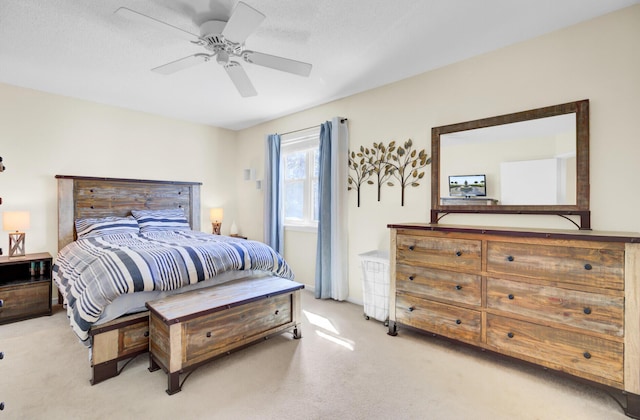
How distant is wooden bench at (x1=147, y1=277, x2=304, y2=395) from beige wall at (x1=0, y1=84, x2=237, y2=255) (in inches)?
103

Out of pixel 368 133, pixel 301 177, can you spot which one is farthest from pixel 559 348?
pixel 301 177

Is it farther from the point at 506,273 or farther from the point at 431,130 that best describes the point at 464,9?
the point at 506,273

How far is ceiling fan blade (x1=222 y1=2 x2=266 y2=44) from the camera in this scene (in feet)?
5.57

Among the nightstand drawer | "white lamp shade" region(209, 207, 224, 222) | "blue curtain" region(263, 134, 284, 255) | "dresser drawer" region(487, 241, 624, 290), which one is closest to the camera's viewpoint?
"dresser drawer" region(487, 241, 624, 290)

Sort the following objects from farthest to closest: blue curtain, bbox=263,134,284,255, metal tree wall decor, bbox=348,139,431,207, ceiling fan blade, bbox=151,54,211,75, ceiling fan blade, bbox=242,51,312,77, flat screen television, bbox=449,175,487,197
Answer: blue curtain, bbox=263,134,284,255 → metal tree wall decor, bbox=348,139,431,207 → flat screen television, bbox=449,175,487,197 → ceiling fan blade, bbox=151,54,211,75 → ceiling fan blade, bbox=242,51,312,77

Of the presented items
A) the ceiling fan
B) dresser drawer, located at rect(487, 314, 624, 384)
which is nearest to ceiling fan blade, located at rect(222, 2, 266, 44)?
the ceiling fan

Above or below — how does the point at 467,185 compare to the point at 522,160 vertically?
below

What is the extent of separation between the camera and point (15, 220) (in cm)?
316

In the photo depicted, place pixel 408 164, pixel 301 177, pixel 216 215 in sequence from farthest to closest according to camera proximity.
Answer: pixel 216 215
pixel 301 177
pixel 408 164

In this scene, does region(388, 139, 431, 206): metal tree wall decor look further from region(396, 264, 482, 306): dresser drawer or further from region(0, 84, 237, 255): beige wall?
region(0, 84, 237, 255): beige wall

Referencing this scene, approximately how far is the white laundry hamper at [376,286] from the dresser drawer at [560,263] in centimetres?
99

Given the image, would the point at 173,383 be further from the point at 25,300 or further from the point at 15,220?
the point at 15,220

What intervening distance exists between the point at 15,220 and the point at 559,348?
16.2ft

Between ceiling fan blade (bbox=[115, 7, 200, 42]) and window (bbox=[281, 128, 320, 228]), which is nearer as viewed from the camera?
ceiling fan blade (bbox=[115, 7, 200, 42])
